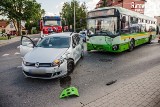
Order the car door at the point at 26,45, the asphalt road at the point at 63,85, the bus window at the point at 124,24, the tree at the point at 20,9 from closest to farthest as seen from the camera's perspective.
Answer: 1. the asphalt road at the point at 63,85
2. the car door at the point at 26,45
3. the bus window at the point at 124,24
4. the tree at the point at 20,9

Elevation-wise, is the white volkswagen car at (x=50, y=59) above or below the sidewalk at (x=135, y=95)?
above

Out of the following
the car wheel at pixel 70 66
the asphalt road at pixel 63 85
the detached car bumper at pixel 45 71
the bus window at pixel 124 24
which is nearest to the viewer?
the asphalt road at pixel 63 85

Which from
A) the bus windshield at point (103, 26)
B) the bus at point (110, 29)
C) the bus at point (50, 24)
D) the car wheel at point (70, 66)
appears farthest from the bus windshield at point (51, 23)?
the car wheel at point (70, 66)

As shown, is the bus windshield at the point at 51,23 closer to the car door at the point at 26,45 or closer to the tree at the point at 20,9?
the car door at the point at 26,45

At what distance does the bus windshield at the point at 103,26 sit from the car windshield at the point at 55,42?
154 inches

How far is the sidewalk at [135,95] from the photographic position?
5.20 metres

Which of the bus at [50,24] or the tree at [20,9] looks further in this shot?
the tree at [20,9]

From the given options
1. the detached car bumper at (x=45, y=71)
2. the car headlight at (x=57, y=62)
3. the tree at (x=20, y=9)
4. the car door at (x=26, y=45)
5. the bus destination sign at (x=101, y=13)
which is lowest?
the detached car bumper at (x=45, y=71)

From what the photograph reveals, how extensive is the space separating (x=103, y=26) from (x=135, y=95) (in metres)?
7.16

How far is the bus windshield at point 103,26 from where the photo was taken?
1178 cm

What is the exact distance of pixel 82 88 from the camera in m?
6.57

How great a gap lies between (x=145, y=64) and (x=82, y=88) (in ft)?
16.1

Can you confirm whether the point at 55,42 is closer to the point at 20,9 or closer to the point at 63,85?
the point at 63,85

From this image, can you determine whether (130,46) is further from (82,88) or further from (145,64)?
(82,88)
